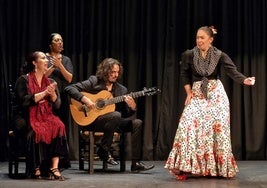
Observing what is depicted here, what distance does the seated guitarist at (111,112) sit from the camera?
591 centimetres

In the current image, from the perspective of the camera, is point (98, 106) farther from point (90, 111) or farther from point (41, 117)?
point (41, 117)

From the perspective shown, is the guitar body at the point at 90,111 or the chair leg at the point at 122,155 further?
the chair leg at the point at 122,155

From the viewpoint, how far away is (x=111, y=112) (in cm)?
593

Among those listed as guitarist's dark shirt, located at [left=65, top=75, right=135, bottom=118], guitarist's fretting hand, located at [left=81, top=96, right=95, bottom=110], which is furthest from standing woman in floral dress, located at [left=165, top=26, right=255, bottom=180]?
guitarist's fretting hand, located at [left=81, top=96, right=95, bottom=110]

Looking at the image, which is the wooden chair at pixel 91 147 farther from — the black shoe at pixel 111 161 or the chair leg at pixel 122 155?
the black shoe at pixel 111 161

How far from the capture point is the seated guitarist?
5.91 meters

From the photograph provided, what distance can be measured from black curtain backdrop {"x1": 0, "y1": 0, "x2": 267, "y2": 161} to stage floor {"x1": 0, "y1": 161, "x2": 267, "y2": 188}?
3.92 feet

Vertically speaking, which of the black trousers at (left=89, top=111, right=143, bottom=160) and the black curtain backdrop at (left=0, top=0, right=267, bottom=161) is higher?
the black curtain backdrop at (left=0, top=0, right=267, bottom=161)

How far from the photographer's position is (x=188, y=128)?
548cm

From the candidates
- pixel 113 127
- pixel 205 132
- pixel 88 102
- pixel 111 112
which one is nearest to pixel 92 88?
pixel 88 102

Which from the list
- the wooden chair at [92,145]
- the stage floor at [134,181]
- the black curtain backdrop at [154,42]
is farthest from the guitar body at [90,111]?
the black curtain backdrop at [154,42]

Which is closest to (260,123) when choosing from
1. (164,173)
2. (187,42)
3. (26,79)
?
(187,42)

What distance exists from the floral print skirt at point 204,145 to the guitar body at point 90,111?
86cm

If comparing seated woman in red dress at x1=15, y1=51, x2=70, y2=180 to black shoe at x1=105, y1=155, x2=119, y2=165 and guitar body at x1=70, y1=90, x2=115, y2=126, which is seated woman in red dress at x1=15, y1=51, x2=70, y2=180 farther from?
black shoe at x1=105, y1=155, x2=119, y2=165
